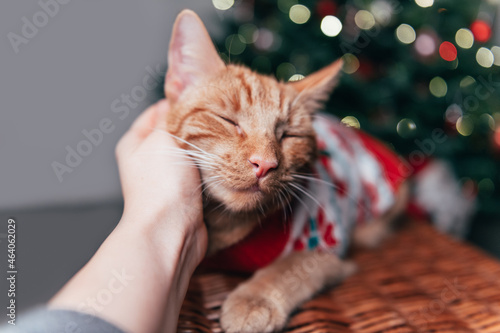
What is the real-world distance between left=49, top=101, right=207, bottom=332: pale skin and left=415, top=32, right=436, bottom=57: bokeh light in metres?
1.37

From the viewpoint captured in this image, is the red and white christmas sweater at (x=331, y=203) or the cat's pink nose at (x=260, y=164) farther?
the red and white christmas sweater at (x=331, y=203)

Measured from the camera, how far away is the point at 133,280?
0.65m

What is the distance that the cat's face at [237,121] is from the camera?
33.1 inches

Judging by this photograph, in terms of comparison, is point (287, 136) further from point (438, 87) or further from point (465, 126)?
point (465, 126)

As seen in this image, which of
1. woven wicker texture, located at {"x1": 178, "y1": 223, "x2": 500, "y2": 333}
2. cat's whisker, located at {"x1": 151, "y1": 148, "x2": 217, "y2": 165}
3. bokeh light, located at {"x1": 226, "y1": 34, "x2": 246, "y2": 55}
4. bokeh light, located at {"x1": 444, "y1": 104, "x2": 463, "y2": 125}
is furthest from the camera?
bokeh light, located at {"x1": 444, "y1": 104, "x2": 463, "y2": 125}

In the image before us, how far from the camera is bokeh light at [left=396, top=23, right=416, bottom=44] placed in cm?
176

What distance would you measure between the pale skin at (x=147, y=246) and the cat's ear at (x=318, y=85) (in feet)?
1.33

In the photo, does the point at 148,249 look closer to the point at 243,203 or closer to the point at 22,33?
the point at 243,203

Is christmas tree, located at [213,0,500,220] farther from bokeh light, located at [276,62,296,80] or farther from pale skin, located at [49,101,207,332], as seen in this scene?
pale skin, located at [49,101,207,332]

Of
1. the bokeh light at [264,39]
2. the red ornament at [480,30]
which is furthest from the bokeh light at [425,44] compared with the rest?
the bokeh light at [264,39]

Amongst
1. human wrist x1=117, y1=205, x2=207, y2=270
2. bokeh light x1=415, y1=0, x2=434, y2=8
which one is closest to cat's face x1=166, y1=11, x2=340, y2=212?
human wrist x1=117, y1=205, x2=207, y2=270

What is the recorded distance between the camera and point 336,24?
1.72m

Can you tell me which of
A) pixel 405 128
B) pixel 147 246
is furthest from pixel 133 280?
pixel 405 128

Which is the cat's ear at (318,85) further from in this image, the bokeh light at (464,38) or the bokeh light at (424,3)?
the bokeh light at (464,38)
